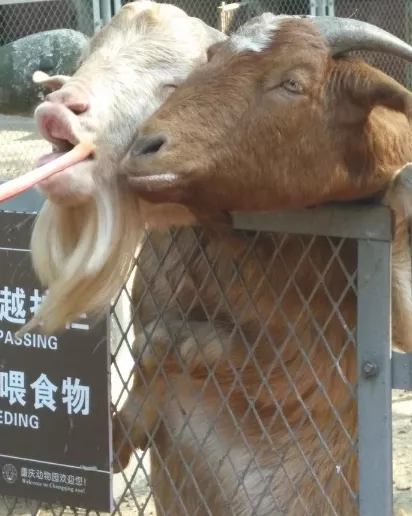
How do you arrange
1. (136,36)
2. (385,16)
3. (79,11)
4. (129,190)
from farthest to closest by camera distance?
(385,16) → (79,11) → (136,36) → (129,190)

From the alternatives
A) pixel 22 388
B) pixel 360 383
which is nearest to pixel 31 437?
pixel 22 388

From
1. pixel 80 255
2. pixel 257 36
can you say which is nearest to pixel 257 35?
pixel 257 36

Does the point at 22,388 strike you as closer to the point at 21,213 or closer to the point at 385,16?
the point at 21,213

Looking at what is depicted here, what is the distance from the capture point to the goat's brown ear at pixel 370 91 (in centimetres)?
261

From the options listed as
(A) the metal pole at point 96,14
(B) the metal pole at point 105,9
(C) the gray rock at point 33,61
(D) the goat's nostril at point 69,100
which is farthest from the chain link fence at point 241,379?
(B) the metal pole at point 105,9

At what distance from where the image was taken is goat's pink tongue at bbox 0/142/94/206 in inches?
86.4

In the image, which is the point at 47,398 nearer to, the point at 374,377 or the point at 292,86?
the point at 374,377

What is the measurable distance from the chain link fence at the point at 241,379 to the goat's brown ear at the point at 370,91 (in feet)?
1.29

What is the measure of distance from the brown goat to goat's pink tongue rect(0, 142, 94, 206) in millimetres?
131

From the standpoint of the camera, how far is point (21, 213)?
2977 mm

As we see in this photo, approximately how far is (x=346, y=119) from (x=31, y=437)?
4.50ft

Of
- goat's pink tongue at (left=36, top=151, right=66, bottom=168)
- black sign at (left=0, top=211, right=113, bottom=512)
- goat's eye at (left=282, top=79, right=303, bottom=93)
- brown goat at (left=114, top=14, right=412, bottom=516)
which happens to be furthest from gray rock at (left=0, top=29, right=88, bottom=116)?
goat's eye at (left=282, top=79, right=303, bottom=93)

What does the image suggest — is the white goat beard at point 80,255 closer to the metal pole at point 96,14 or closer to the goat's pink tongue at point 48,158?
the goat's pink tongue at point 48,158

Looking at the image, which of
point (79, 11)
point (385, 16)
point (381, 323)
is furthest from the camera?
point (385, 16)
